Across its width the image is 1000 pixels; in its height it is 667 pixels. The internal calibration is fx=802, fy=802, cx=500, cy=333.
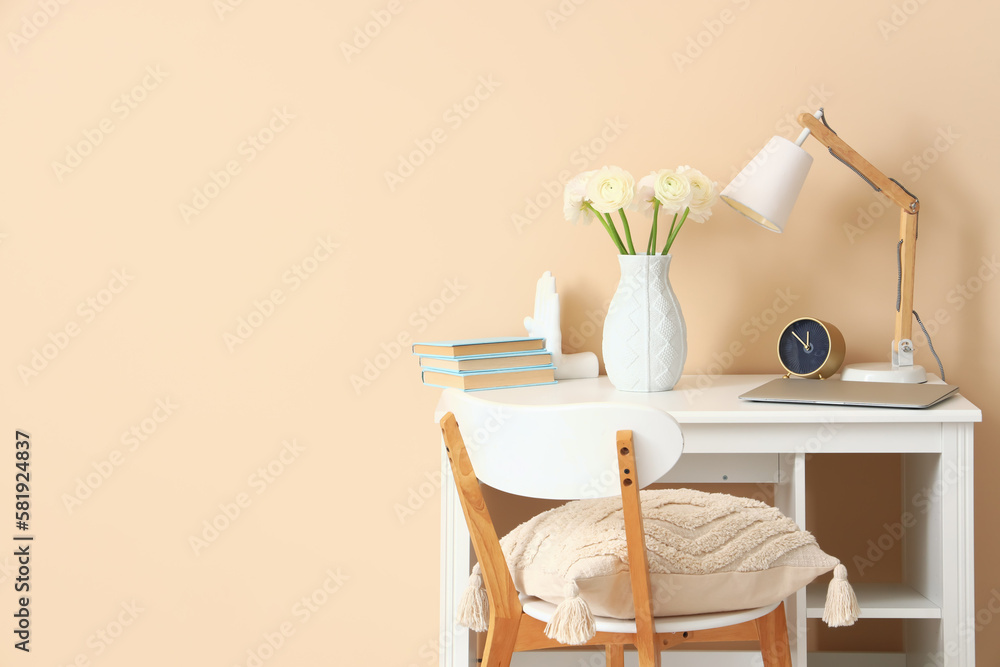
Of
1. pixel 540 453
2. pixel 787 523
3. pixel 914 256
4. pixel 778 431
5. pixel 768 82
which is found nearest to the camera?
pixel 540 453

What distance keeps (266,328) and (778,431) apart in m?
1.14

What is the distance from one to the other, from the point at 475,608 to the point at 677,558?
0.30 metres

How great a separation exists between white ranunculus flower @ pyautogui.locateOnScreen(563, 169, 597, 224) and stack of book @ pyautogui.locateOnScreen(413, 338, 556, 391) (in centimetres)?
27

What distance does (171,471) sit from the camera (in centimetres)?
188

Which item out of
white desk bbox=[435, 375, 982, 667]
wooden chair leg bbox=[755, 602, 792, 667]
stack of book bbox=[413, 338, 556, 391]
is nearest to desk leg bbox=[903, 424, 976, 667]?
white desk bbox=[435, 375, 982, 667]

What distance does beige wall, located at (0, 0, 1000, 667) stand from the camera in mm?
1773

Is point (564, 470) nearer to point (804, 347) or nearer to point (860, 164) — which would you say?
point (804, 347)

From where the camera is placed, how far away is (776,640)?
122 cm

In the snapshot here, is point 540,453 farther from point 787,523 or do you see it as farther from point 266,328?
point 266,328

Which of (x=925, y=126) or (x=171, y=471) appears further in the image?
(x=171, y=471)

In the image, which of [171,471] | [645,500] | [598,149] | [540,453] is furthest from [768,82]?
[171,471]

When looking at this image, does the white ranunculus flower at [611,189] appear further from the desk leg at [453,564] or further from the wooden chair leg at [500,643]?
the wooden chair leg at [500,643]

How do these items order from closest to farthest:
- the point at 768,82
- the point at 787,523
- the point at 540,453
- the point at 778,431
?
the point at 540,453, the point at 787,523, the point at 778,431, the point at 768,82

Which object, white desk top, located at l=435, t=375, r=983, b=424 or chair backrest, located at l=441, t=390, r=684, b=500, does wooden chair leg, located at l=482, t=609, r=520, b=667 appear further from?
white desk top, located at l=435, t=375, r=983, b=424
